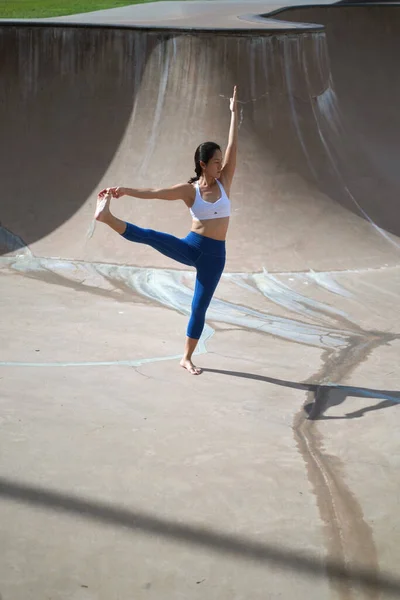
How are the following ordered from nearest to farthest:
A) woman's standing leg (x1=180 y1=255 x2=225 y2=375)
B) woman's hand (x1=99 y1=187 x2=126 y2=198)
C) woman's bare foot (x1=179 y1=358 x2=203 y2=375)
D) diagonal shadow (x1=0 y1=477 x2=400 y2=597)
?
1. diagonal shadow (x1=0 y1=477 x2=400 y2=597)
2. woman's hand (x1=99 y1=187 x2=126 y2=198)
3. woman's standing leg (x1=180 y1=255 x2=225 y2=375)
4. woman's bare foot (x1=179 y1=358 x2=203 y2=375)

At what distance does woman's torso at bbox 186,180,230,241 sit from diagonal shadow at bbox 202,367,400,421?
0.93 metres

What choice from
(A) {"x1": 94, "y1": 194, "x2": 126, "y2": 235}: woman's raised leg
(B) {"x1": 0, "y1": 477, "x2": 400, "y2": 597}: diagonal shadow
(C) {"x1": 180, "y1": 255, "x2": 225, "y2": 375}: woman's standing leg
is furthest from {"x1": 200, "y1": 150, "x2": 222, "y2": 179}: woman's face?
(B) {"x1": 0, "y1": 477, "x2": 400, "y2": 597}: diagonal shadow

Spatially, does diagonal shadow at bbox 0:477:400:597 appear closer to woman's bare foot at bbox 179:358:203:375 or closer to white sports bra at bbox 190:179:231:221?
woman's bare foot at bbox 179:358:203:375

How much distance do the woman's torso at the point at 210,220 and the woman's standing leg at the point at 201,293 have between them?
0.50 ft

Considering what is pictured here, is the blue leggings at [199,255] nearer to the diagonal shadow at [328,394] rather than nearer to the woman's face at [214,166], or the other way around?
the woman's face at [214,166]

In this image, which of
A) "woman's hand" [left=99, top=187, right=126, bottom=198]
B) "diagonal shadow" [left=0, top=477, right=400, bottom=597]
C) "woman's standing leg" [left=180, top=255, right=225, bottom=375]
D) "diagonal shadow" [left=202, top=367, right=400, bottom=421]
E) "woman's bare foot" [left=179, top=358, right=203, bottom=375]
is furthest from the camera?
"woman's bare foot" [left=179, top=358, right=203, bottom=375]

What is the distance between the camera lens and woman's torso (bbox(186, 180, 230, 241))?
5.39 m

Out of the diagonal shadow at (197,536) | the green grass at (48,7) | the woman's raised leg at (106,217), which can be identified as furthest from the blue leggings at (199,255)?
the green grass at (48,7)

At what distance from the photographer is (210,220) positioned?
539 centimetres

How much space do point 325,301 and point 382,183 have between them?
119 inches

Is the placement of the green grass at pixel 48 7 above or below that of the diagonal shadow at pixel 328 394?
above

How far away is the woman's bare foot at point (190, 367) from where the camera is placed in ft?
18.2

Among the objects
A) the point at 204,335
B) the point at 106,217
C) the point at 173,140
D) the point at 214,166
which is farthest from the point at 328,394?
the point at 173,140

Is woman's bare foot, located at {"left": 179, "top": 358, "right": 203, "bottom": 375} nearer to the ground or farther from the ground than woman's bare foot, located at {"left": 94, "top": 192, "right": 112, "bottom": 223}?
nearer to the ground
